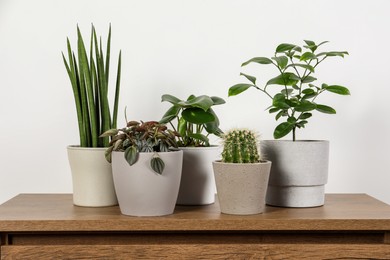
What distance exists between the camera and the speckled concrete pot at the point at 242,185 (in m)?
1.36

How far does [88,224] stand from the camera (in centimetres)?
130

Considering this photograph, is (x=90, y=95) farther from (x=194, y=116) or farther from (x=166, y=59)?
(x=166, y=59)

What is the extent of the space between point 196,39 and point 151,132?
1.80ft

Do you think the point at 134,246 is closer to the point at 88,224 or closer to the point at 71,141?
the point at 88,224

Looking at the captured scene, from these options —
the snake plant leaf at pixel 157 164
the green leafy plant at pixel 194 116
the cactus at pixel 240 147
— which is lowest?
the snake plant leaf at pixel 157 164

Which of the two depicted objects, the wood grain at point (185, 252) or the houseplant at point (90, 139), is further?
the houseplant at point (90, 139)

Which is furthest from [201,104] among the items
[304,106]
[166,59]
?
[166,59]

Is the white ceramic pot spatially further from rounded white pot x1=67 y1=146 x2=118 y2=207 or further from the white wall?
the white wall

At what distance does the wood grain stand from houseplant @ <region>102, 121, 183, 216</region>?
9cm

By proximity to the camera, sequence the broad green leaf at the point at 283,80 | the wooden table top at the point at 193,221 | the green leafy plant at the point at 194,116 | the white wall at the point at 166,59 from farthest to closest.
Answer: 1. the white wall at the point at 166,59
2. the broad green leaf at the point at 283,80
3. the green leafy plant at the point at 194,116
4. the wooden table top at the point at 193,221

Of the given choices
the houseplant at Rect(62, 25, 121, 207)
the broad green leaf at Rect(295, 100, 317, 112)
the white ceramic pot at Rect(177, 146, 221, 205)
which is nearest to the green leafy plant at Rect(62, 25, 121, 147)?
the houseplant at Rect(62, 25, 121, 207)

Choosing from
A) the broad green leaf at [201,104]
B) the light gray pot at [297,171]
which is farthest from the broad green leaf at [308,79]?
the broad green leaf at [201,104]

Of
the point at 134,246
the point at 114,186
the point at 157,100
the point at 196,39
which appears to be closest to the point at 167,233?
the point at 134,246

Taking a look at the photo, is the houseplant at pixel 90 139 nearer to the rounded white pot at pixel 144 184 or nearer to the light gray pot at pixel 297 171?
the rounded white pot at pixel 144 184
